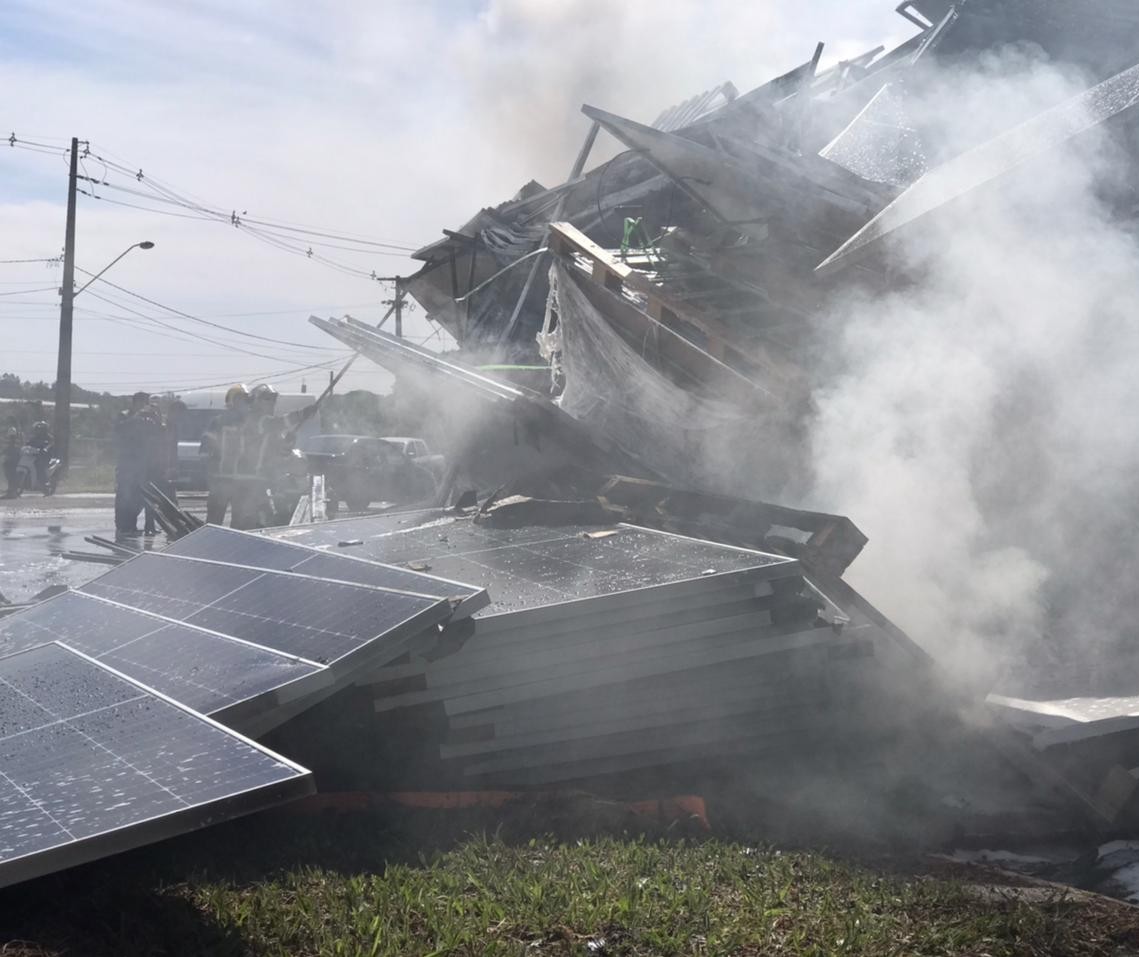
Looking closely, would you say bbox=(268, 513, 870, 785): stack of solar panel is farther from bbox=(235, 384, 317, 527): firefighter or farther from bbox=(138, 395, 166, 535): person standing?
bbox=(138, 395, 166, 535): person standing

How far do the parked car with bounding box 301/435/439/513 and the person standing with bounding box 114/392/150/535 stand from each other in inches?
127

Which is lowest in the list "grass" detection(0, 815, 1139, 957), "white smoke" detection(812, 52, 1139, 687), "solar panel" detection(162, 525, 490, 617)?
"grass" detection(0, 815, 1139, 957)

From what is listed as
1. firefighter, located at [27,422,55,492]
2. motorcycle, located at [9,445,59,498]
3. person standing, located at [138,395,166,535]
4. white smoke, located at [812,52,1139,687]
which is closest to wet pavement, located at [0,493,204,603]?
person standing, located at [138,395,166,535]

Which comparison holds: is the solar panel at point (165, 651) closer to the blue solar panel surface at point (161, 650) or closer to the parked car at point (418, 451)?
the blue solar panel surface at point (161, 650)

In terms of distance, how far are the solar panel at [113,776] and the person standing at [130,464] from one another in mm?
9215

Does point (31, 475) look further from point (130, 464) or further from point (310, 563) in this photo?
point (310, 563)

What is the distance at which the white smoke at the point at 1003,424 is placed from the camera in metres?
6.66

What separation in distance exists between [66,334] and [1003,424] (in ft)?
83.6

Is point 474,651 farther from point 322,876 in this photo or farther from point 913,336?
point 913,336

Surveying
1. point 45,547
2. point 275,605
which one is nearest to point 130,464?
point 45,547

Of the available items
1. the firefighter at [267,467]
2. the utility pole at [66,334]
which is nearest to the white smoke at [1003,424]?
the firefighter at [267,467]

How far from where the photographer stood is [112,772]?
129 inches

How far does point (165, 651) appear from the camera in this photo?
475 cm

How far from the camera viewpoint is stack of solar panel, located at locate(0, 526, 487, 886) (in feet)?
9.91
